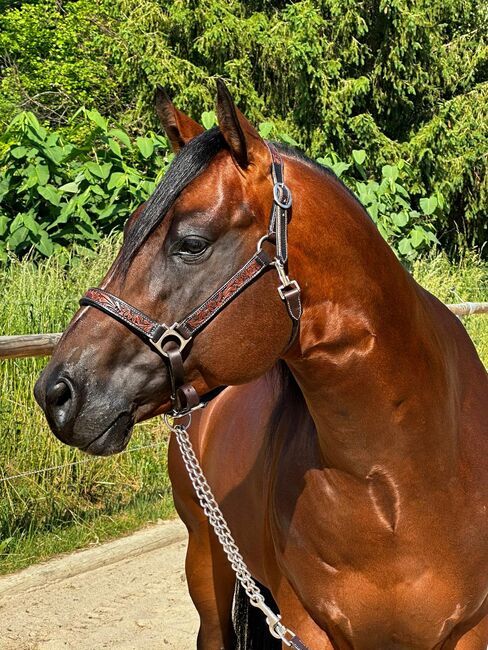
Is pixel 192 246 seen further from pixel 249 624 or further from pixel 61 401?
pixel 249 624

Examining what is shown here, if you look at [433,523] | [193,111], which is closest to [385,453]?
[433,523]

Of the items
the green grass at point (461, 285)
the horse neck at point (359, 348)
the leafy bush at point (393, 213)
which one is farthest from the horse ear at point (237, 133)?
the leafy bush at point (393, 213)

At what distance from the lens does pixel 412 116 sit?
13.3 meters

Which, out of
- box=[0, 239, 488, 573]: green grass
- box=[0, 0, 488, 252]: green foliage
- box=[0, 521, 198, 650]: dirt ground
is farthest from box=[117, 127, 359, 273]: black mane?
box=[0, 0, 488, 252]: green foliage

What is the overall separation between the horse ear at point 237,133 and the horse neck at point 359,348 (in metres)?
0.12

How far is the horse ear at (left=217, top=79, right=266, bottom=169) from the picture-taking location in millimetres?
1684

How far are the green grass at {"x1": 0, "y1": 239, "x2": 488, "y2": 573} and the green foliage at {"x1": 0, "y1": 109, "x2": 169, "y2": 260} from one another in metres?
0.60

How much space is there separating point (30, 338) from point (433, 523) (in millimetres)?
3043

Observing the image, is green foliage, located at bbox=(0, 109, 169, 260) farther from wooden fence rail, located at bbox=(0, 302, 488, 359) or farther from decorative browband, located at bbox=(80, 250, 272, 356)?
decorative browband, located at bbox=(80, 250, 272, 356)

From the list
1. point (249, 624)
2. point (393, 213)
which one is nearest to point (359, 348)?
point (249, 624)

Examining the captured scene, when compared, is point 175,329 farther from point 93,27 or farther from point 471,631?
point 93,27

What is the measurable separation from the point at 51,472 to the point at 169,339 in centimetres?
370

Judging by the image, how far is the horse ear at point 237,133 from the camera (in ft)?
5.52

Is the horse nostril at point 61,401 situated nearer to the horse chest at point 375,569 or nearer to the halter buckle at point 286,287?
the halter buckle at point 286,287
